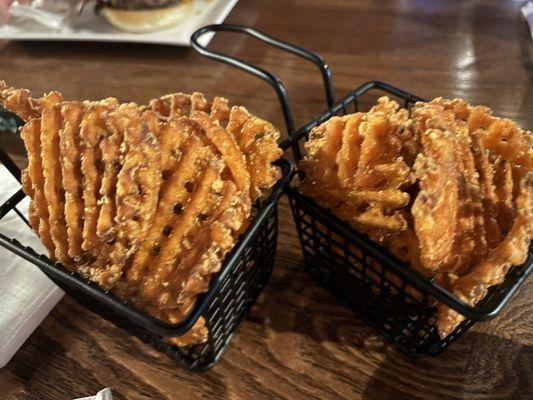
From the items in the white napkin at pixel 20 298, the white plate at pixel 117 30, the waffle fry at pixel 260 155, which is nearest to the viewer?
the waffle fry at pixel 260 155

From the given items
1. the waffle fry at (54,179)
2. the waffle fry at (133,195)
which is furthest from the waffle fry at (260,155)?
the waffle fry at (54,179)

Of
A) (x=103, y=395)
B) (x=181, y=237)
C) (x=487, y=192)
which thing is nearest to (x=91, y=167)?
(x=181, y=237)

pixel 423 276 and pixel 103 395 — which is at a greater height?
pixel 423 276

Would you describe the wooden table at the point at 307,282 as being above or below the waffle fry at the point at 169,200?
below

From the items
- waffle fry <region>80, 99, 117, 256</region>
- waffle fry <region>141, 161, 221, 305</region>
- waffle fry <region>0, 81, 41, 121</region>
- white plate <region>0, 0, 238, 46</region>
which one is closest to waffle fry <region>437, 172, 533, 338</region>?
waffle fry <region>141, 161, 221, 305</region>

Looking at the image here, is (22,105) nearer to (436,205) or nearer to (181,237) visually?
(181,237)

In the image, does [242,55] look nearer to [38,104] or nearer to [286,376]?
[38,104]

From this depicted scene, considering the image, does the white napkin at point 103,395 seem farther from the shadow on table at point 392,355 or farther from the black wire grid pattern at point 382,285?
the black wire grid pattern at point 382,285
